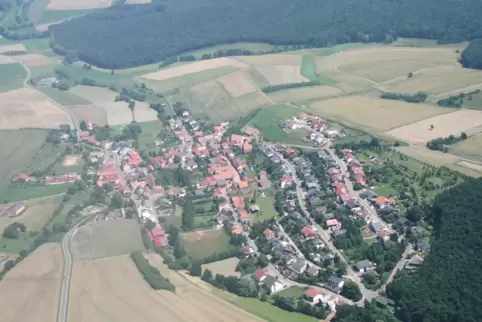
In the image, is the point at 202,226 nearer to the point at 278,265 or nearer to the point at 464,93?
the point at 278,265

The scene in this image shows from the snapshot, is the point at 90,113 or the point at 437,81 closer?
the point at 90,113

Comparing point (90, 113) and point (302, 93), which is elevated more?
point (302, 93)

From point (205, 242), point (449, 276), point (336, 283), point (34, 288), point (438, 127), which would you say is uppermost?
point (449, 276)

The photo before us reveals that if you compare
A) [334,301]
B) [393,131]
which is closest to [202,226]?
[334,301]

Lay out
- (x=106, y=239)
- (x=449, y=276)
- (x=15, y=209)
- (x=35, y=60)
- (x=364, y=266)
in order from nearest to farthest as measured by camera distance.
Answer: (x=449, y=276)
(x=364, y=266)
(x=106, y=239)
(x=15, y=209)
(x=35, y=60)

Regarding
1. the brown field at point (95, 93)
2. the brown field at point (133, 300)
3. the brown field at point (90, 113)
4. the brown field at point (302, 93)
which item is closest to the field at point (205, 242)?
the brown field at point (133, 300)

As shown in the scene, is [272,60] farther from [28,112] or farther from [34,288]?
[34,288]

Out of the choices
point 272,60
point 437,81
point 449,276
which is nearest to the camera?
point 449,276

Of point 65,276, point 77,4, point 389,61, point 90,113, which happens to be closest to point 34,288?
point 65,276
